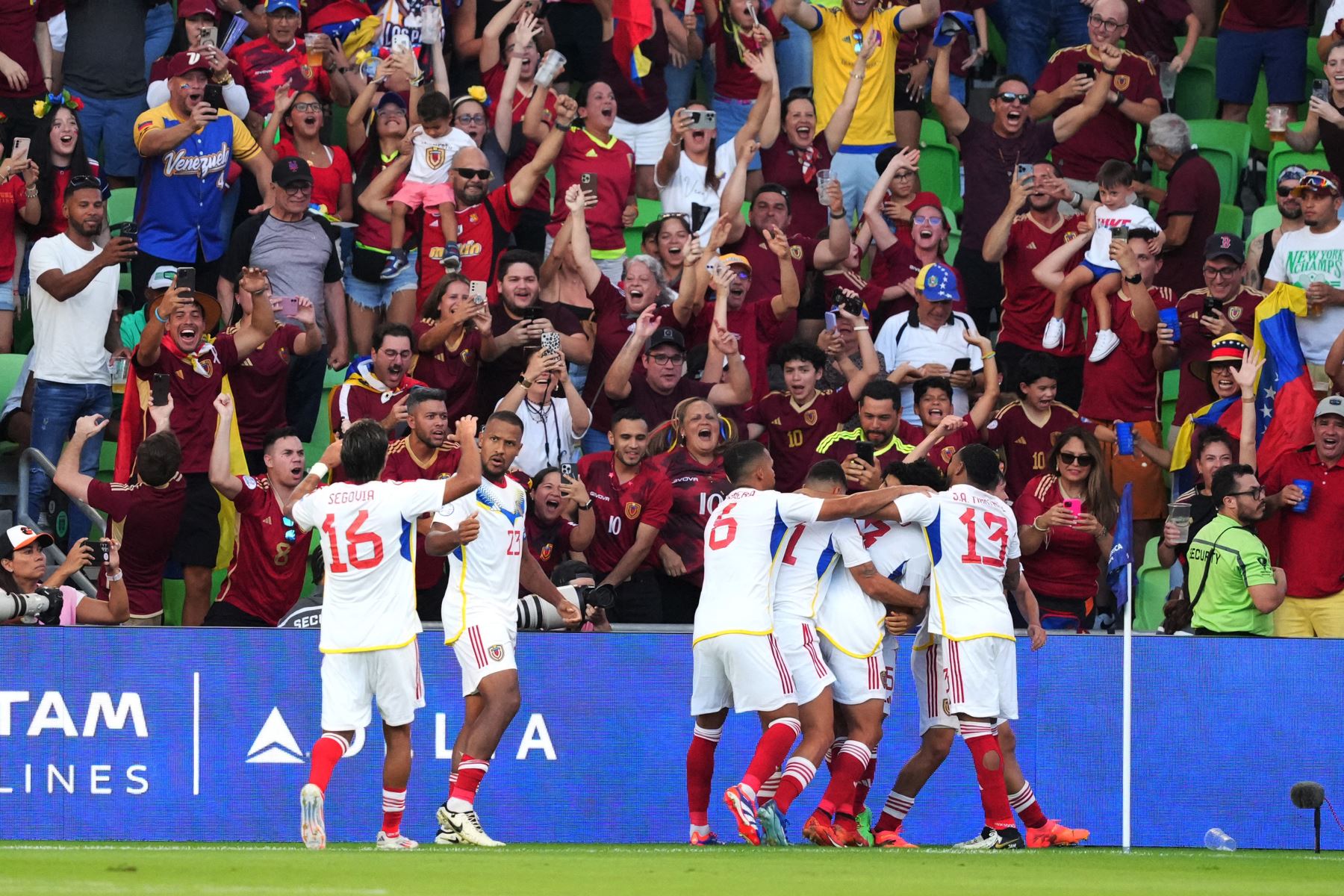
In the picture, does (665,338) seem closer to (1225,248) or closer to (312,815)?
(1225,248)

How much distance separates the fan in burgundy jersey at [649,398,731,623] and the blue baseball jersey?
4.20 m

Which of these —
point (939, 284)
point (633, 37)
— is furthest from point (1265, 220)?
point (633, 37)

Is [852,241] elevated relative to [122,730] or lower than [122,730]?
elevated

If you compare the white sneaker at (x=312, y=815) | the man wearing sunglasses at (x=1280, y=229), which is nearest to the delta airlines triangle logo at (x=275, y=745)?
the white sneaker at (x=312, y=815)

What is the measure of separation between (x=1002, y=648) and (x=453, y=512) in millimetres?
3124

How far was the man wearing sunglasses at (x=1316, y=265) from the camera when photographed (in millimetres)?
14398

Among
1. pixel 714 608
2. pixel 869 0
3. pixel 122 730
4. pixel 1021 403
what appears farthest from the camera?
pixel 869 0

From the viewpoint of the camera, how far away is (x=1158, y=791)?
12016 mm

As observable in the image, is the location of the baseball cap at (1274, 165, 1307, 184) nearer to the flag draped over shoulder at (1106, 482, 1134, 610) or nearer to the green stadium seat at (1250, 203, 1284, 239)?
the green stadium seat at (1250, 203, 1284, 239)

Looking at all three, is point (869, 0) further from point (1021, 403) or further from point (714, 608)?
point (714, 608)

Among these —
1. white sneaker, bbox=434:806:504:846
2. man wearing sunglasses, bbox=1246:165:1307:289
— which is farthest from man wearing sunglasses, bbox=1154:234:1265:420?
white sneaker, bbox=434:806:504:846

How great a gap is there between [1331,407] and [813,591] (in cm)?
437

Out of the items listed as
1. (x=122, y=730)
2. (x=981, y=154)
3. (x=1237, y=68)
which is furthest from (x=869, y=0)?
(x=122, y=730)

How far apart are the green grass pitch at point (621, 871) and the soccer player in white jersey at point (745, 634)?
0.53 meters
